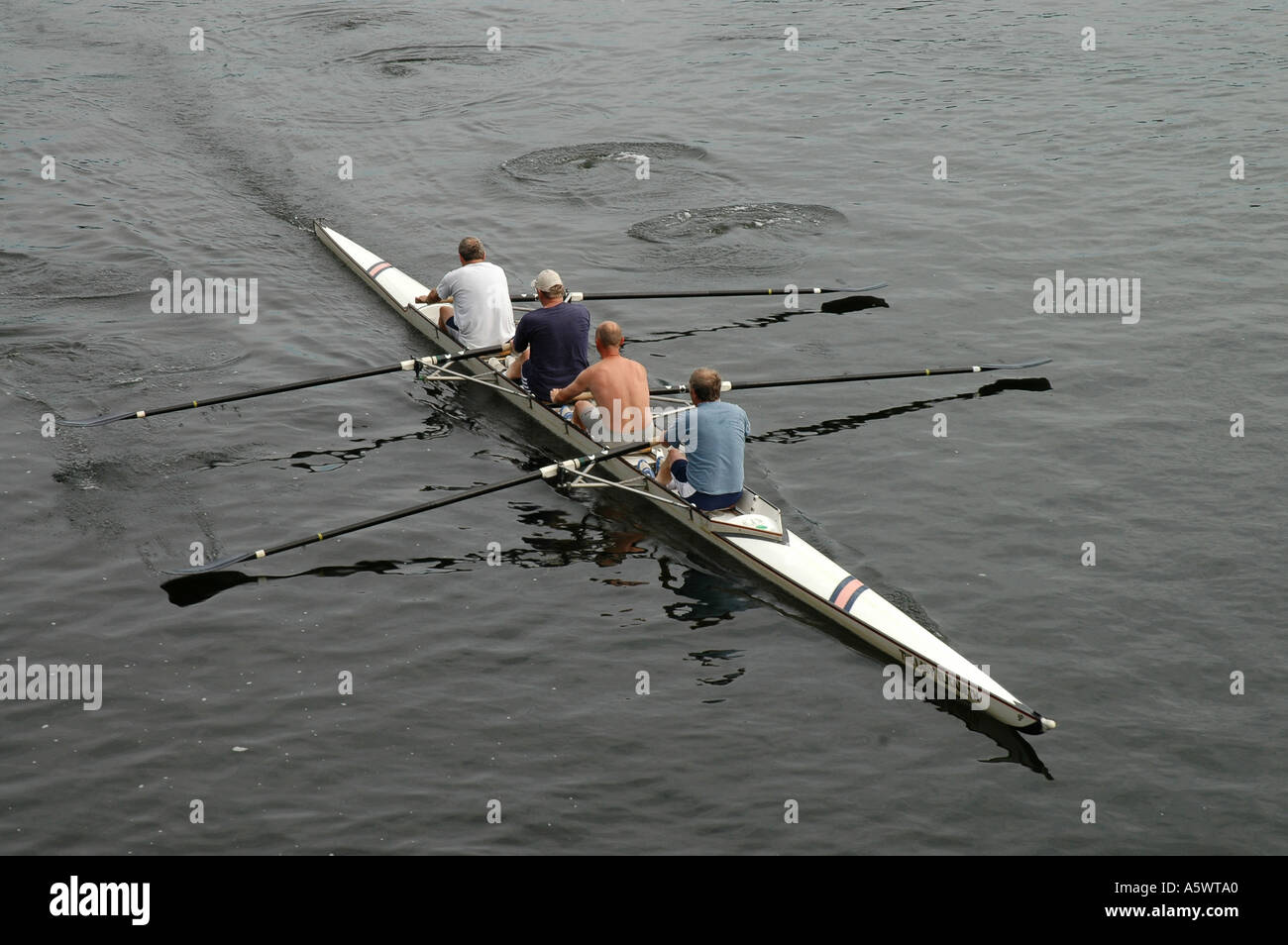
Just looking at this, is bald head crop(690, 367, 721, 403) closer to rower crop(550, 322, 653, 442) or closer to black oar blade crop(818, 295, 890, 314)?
rower crop(550, 322, 653, 442)

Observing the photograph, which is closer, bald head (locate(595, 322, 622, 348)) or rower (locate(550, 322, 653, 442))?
bald head (locate(595, 322, 622, 348))

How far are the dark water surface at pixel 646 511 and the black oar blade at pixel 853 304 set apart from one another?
26 cm

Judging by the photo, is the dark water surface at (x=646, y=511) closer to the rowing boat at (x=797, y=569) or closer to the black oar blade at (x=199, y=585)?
the black oar blade at (x=199, y=585)

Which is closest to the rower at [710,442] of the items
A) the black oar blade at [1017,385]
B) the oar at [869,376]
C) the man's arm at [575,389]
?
the man's arm at [575,389]

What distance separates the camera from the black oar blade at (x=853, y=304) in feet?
73.9

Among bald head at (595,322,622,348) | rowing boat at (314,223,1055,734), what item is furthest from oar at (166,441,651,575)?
bald head at (595,322,622,348)

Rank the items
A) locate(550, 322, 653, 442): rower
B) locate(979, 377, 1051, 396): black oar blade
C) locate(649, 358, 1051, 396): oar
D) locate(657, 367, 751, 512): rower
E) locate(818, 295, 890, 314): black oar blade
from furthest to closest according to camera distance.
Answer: locate(818, 295, 890, 314): black oar blade → locate(979, 377, 1051, 396): black oar blade → locate(649, 358, 1051, 396): oar → locate(550, 322, 653, 442): rower → locate(657, 367, 751, 512): rower


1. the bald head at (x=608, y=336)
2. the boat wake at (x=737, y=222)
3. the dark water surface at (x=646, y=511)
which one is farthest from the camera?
the boat wake at (x=737, y=222)

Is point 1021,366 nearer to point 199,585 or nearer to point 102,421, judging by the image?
point 199,585

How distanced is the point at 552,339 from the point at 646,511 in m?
3.07

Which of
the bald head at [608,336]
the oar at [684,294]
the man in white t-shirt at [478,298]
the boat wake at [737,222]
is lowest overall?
the bald head at [608,336]

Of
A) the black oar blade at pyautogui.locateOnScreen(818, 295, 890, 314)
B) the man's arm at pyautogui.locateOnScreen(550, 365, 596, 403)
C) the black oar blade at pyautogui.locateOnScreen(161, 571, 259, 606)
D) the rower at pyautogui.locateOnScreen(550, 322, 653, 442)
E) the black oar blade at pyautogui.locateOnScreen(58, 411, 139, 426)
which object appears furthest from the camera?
the black oar blade at pyautogui.locateOnScreen(818, 295, 890, 314)

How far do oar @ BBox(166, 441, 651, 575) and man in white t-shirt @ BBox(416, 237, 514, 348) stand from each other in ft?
11.3

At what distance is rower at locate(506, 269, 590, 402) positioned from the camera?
18.0 m
